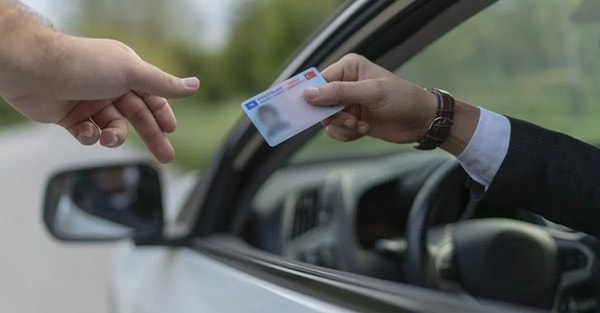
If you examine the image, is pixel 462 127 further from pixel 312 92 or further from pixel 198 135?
pixel 198 135

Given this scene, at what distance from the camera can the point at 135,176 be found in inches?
122

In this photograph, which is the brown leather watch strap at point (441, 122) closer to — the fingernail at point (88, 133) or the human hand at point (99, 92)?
the human hand at point (99, 92)

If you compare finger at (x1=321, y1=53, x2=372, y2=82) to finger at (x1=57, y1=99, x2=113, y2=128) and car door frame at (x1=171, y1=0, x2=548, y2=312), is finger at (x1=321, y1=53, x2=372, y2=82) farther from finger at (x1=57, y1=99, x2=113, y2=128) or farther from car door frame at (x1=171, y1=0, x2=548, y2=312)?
finger at (x1=57, y1=99, x2=113, y2=128)

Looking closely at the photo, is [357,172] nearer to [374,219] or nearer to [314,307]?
[374,219]

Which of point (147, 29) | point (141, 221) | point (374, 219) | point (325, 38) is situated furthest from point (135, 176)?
point (147, 29)

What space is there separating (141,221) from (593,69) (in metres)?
1.49

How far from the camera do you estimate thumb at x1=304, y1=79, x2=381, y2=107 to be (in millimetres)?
1806

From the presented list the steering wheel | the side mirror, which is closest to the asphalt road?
the side mirror

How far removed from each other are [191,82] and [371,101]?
0.36 m

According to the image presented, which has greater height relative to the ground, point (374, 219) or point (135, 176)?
point (135, 176)

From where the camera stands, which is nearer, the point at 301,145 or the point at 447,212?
the point at 301,145

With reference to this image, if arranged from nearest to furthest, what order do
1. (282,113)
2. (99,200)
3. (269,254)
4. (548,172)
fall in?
(282,113), (548,172), (269,254), (99,200)

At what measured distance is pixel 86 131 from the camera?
1916 millimetres

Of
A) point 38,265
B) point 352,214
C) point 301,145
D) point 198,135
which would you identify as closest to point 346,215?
point 352,214
